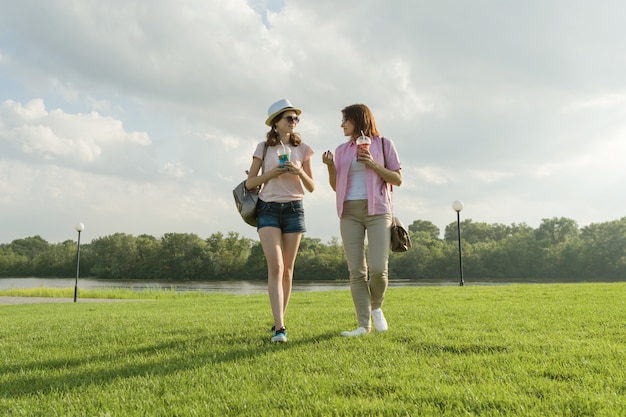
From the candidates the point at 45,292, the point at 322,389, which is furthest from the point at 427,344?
the point at 45,292

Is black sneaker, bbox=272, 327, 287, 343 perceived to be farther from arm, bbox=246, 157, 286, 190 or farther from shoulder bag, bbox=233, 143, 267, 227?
arm, bbox=246, 157, 286, 190

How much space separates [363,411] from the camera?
228 cm

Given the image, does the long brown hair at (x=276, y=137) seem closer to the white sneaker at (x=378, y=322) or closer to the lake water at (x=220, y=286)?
the white sneaker at (x=378, y=322)

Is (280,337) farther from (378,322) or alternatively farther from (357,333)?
(378,322)

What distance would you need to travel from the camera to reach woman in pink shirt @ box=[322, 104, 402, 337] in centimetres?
437

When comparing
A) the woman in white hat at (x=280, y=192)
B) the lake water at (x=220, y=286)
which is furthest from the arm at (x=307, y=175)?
the lake water at (x=220, y=286)

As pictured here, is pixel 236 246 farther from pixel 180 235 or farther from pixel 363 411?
pixel 363 411

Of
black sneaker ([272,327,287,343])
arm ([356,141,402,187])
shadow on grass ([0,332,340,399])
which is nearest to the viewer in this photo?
shadow on grass ([0,332,340,399])

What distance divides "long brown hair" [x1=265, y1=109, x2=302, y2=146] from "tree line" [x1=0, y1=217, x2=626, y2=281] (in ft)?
211

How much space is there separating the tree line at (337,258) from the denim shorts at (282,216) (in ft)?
211

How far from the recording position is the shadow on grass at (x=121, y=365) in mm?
3037

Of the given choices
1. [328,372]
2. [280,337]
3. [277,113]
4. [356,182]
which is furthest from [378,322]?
[277,113]

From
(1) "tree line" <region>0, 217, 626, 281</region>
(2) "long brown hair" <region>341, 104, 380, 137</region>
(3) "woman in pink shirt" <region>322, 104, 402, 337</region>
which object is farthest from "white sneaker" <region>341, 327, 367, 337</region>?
(1) "tree line" <region>0, 217, 626, 281</region>

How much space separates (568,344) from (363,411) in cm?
225
